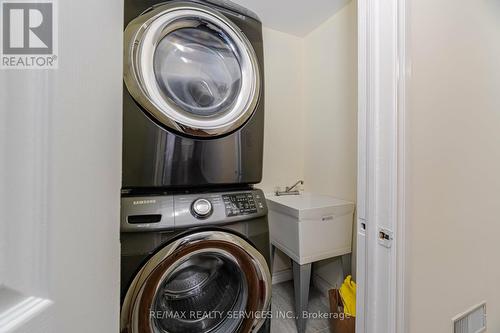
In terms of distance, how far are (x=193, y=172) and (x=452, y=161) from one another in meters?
1.09

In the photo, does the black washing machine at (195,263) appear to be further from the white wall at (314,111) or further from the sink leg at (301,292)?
the white wall at (314,111)

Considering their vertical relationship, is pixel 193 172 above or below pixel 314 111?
below

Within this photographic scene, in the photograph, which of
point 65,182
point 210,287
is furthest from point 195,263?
point 65,182

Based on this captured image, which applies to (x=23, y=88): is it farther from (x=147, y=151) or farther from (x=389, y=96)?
(x=389, y=96)

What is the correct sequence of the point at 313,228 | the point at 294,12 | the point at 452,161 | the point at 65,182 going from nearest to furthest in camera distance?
the point at 65,182 → the point at 452,161 → the point at 313,228 → the point at 294,12

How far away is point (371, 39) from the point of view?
77cm

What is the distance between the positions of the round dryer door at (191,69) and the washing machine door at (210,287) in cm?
44

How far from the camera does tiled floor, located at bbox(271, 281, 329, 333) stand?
1.33 meters

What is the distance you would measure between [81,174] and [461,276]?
1.47 m

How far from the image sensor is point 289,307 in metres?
1.53

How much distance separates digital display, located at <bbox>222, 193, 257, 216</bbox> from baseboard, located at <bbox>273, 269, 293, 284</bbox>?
1.18 meters

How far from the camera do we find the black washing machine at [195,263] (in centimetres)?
71

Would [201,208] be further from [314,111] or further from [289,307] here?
[314,111]

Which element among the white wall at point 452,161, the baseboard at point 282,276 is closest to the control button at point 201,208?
the white wall at point 452,161
